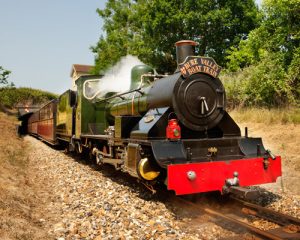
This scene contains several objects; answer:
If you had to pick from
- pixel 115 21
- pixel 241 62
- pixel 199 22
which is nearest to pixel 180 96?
pixel 241 62

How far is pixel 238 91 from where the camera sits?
14.8 metres

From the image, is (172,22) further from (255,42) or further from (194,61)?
(194,61)

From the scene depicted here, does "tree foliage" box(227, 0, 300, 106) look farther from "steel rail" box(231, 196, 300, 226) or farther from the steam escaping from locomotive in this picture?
"steel rail" box(231, 196, 300, 226)

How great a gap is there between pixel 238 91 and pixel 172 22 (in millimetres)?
10129

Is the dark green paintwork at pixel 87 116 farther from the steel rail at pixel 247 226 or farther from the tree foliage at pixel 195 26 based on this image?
the tree foliage at pixel 195 26

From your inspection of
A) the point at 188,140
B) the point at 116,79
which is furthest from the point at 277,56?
the point at 188,140

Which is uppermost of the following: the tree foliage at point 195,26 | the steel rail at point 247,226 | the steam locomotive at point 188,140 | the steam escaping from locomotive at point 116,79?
the tree foliage at point 195,26

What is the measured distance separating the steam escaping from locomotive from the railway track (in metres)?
4.25

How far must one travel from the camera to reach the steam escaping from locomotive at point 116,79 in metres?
9.12

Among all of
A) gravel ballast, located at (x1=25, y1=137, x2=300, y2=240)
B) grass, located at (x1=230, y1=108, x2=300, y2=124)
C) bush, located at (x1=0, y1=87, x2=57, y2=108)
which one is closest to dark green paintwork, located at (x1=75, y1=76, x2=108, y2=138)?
gravel ballast, located at (x1=25, y1=137, x2=300, y2=240)

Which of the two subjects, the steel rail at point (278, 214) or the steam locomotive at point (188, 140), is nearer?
the steel rail at point (278, 214)

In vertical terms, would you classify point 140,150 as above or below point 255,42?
below

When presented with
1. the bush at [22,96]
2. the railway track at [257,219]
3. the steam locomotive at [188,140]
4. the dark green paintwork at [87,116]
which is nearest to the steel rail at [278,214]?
the railway track at [257,219]

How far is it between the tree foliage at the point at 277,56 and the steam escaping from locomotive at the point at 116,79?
18.5ft
